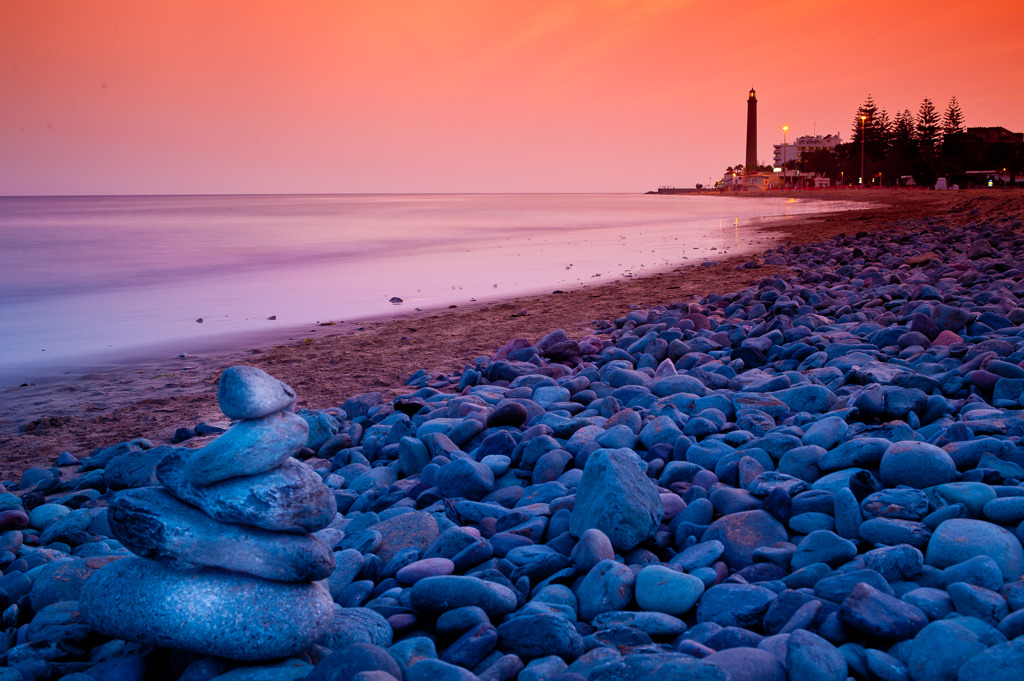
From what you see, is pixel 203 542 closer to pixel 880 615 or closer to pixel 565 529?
pixel 565 529

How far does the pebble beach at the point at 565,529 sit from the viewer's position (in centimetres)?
236

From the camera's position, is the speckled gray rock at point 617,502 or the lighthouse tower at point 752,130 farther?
the lighthouse tower at point 752,130

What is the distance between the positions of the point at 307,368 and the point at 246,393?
233 inches

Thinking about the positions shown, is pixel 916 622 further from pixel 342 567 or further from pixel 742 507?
pixel 342 567

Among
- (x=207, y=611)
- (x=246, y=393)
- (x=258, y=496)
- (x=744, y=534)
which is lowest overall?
(x=744, y=534)

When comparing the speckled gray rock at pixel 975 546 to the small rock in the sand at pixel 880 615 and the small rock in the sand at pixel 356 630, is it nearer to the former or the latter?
the small rock in the sand at pixel 880 615

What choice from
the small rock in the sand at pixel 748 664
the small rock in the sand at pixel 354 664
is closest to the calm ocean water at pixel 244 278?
the small rock in the sand at pixel 354 664

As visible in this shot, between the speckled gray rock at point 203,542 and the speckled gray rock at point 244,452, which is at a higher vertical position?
the speckled gray rock at point 244,452

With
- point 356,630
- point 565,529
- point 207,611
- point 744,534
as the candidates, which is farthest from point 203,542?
point 744,534

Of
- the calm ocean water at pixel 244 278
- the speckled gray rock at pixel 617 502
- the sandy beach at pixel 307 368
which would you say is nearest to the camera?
the speckled gray rock at pixel 617 502

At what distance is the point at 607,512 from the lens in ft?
10.3

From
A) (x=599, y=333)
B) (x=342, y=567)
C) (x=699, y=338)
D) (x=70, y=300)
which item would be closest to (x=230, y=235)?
(x=70, y=300)

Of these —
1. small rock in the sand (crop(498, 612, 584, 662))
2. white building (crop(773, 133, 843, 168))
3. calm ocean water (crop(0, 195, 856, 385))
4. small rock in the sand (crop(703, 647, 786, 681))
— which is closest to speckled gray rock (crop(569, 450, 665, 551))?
small rock in the sand (crop(498, 612, 584, 662))

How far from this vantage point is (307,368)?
26.9 feet
